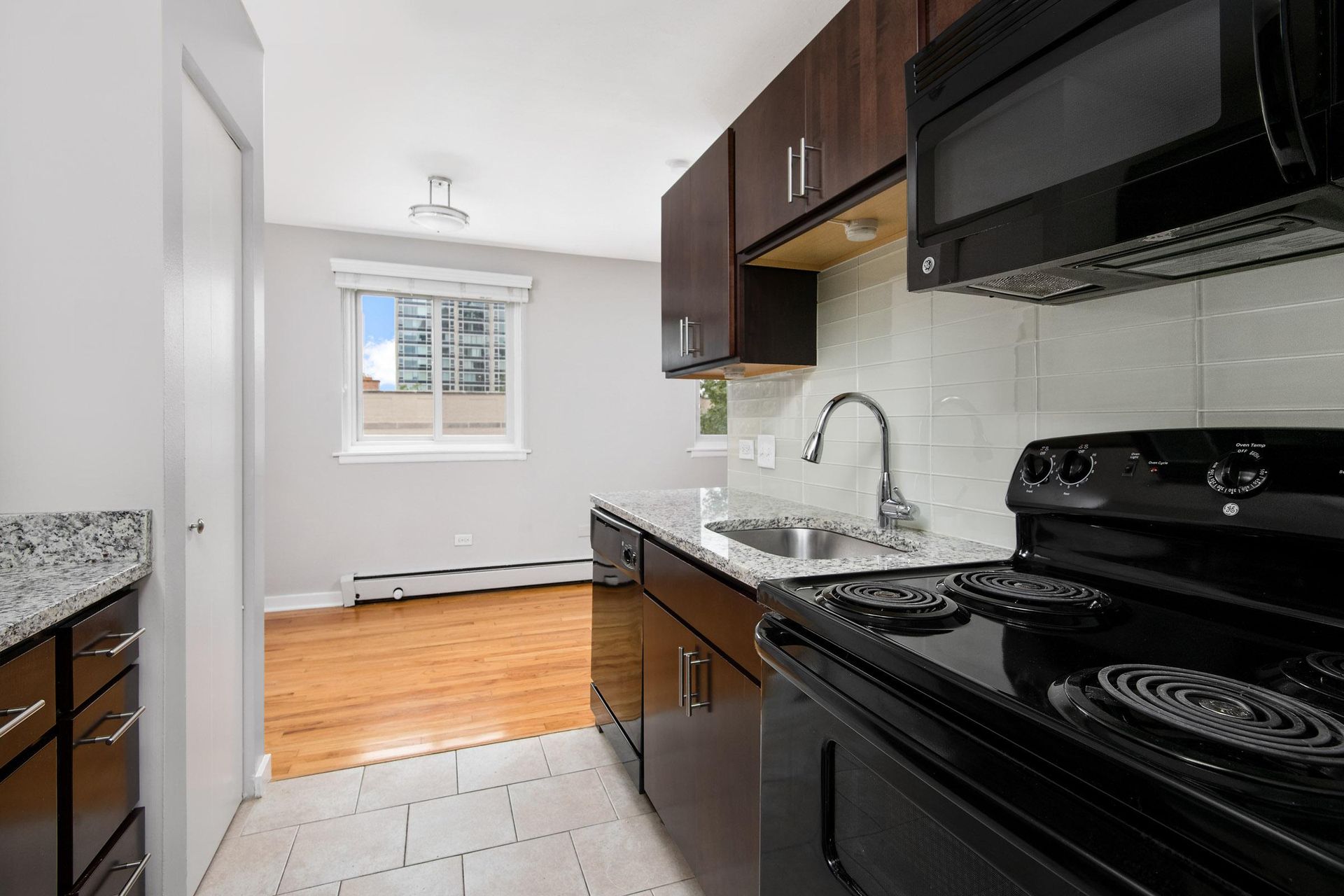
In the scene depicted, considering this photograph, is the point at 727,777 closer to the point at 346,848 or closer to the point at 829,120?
the point at 346,848

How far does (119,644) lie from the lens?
4.00 feet

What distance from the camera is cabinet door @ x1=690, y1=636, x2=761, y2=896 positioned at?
123 cm

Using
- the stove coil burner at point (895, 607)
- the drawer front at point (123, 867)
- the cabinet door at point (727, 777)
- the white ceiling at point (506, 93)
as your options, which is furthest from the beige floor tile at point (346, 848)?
the white ceiling at point (506, 93)

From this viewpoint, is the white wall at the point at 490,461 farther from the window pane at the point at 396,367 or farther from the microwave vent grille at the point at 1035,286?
the microwave vent grille at the point at 1035,286

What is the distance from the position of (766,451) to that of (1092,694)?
6.15ft

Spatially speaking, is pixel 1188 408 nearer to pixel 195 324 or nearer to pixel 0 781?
pixel 0 781

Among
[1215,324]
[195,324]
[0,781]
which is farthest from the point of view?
[195,324]

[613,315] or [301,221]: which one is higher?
[301,221]

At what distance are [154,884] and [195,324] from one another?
4.10ft

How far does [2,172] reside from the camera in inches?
50.6

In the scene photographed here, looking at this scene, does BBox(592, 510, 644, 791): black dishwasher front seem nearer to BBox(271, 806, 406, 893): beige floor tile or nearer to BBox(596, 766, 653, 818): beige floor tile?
BBox(596, 766, 653, 818): beige floor tile

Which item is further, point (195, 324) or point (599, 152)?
point (599, 152)

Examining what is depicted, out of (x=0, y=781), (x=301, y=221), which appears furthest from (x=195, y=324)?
(x=301, y=221)

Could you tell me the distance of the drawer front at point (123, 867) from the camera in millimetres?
1107
